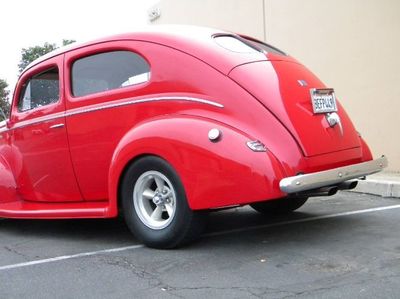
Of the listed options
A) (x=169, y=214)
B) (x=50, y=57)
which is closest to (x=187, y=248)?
(x=169, y=214)

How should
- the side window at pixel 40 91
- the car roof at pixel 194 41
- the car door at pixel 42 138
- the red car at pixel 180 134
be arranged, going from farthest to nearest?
the side window at pixel 40 91 < the car door at pixel 42 138 < the car roof at pixel 194 41 < the red car at pixel 180 134

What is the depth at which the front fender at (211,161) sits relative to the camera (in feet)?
13.6

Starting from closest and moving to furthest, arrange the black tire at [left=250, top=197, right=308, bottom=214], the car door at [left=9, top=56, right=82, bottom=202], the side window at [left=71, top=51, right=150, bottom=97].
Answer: the side window at [left=71, top=51, right=150, bottom=97], the car door at [left=9, top=56, right=82, bottom=202], the black tire at [left=250, top=197, right=308, bottom=214]

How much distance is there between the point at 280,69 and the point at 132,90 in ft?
4.36

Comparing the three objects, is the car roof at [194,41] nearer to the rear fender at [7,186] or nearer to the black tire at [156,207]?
the black tire at [156,207]

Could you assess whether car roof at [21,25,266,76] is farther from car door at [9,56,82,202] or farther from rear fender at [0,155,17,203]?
rear fender at [0,155,17,203]

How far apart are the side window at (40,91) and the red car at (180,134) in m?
0.04

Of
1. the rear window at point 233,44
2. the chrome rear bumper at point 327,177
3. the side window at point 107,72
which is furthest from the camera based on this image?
the side window at point 107,72

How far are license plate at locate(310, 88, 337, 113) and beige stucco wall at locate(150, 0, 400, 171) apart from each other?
4.10 meters

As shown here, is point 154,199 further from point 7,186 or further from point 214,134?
point 7,186

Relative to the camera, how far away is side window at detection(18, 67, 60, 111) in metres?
5.80

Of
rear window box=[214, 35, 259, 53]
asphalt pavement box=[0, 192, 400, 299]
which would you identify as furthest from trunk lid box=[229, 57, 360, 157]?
asphalt pavement box=[0, 192, 400, 299]

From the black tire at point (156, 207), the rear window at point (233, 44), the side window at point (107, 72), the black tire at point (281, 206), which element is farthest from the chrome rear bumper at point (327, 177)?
the side window at point (107, 72)

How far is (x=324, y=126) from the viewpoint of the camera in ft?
15.4
